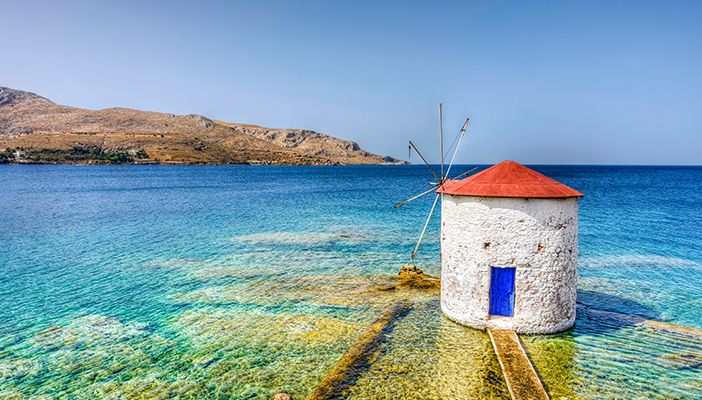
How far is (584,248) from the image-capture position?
27844 millimetres

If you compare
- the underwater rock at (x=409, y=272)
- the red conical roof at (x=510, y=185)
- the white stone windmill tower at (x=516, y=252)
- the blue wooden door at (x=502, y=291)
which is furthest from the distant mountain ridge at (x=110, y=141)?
the blue wooden door at (x=502, y=291)

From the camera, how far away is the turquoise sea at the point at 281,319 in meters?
10.6

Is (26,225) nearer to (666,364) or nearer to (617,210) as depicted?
(666,364)

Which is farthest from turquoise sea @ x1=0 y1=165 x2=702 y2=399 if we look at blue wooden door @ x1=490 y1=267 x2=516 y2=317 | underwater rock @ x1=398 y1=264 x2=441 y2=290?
underwater rock @ x1=398 y1=264 x2=441 y2=290

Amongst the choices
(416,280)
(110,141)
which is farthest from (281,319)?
(110,141)

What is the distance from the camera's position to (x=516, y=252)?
1264 centimetres

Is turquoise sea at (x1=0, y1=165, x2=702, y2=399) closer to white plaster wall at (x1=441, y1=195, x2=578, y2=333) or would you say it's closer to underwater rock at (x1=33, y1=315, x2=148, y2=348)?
underwater rock at (x1=33, y1=315, x2=148, y2=348)

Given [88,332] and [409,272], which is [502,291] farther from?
[88,332]

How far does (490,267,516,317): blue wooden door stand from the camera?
42.1ft

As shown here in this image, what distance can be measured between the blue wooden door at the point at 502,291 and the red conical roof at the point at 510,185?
2347 mm

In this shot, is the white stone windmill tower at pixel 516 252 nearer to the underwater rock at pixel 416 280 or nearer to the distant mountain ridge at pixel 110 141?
the underwater rock at pixel 416 280

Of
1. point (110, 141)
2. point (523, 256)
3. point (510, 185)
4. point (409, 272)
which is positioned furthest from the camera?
point (110, 141)

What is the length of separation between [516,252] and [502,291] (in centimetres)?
129

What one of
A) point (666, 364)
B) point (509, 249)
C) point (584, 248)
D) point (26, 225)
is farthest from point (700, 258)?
point (26, 225)
